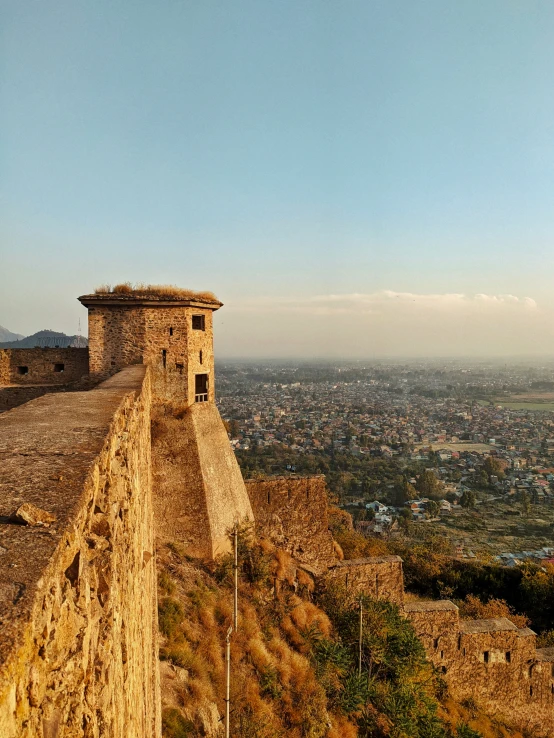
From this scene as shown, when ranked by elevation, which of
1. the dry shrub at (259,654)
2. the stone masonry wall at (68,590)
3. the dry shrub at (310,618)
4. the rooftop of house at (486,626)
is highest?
the stone masonry wall at (68,590)

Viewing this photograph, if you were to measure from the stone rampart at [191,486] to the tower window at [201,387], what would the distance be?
201 mm

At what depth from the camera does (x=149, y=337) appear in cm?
906

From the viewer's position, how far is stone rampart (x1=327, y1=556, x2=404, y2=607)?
11.0 m

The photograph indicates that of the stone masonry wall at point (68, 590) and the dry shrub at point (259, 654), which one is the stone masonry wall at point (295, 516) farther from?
the stone masonry wall at point (68, 590)

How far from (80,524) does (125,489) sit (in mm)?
1145

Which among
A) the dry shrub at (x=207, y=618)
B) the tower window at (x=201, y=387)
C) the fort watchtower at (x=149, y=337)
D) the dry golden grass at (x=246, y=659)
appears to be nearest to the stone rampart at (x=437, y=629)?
the dry golden grass at (x=246, y=659)

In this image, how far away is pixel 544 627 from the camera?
14.2m

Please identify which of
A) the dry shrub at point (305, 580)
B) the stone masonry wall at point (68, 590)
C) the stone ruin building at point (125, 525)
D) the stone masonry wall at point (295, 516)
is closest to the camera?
the stone masonry wall at point (68, 590)

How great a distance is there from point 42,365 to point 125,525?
8.94 meters

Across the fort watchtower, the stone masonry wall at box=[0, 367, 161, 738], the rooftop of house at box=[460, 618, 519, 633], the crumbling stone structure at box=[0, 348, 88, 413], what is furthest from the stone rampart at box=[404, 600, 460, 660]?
the stone masonry wall at box=[0, 367, 161, 738]

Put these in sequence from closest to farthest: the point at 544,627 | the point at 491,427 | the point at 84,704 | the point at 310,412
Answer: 1. the point at 84,704
2. the point at 544,627
3. the point at 491,427
4. the point at 310,412

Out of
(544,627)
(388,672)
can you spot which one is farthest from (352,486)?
(388,672)

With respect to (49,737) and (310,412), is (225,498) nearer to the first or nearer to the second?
(49,737)

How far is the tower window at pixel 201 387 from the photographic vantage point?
9602 millimetres
